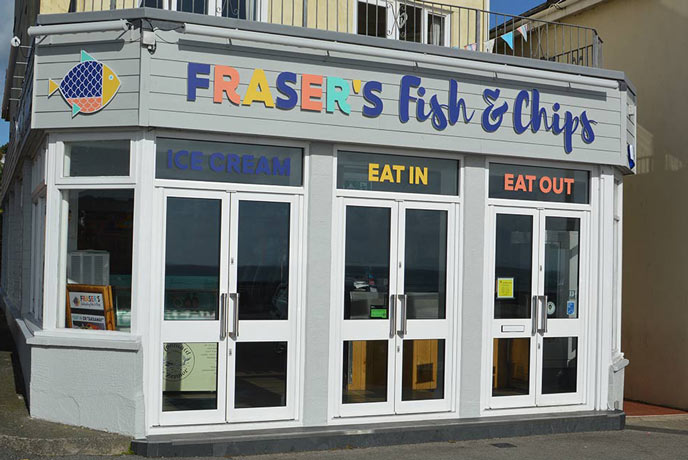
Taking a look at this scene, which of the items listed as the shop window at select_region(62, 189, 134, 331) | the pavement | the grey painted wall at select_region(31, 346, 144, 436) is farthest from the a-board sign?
the pavement

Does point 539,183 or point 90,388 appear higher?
point 539,183

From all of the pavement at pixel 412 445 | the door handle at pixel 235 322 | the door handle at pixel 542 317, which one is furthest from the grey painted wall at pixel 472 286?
the door handle at pixel 235 322

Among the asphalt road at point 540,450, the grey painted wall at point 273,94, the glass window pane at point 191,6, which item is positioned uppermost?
the glass window pane at point 191,6

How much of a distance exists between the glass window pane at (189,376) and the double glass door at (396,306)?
1.37 meters

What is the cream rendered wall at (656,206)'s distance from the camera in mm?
12086

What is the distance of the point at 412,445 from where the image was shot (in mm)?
8367

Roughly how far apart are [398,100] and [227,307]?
110 inches

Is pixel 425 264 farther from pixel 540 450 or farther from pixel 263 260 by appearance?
pixel 540 450

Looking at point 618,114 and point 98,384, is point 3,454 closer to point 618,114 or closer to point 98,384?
point 98,384

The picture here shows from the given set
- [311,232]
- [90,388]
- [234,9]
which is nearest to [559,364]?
[311,232]

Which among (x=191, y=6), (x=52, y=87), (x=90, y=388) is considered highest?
(x=191, y=6)

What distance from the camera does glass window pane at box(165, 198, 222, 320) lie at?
7793 mm

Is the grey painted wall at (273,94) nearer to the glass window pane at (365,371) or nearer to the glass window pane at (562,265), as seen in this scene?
the glass window pane at (562,265)

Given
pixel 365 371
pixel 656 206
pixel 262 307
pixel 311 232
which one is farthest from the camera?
pixel 656 206
